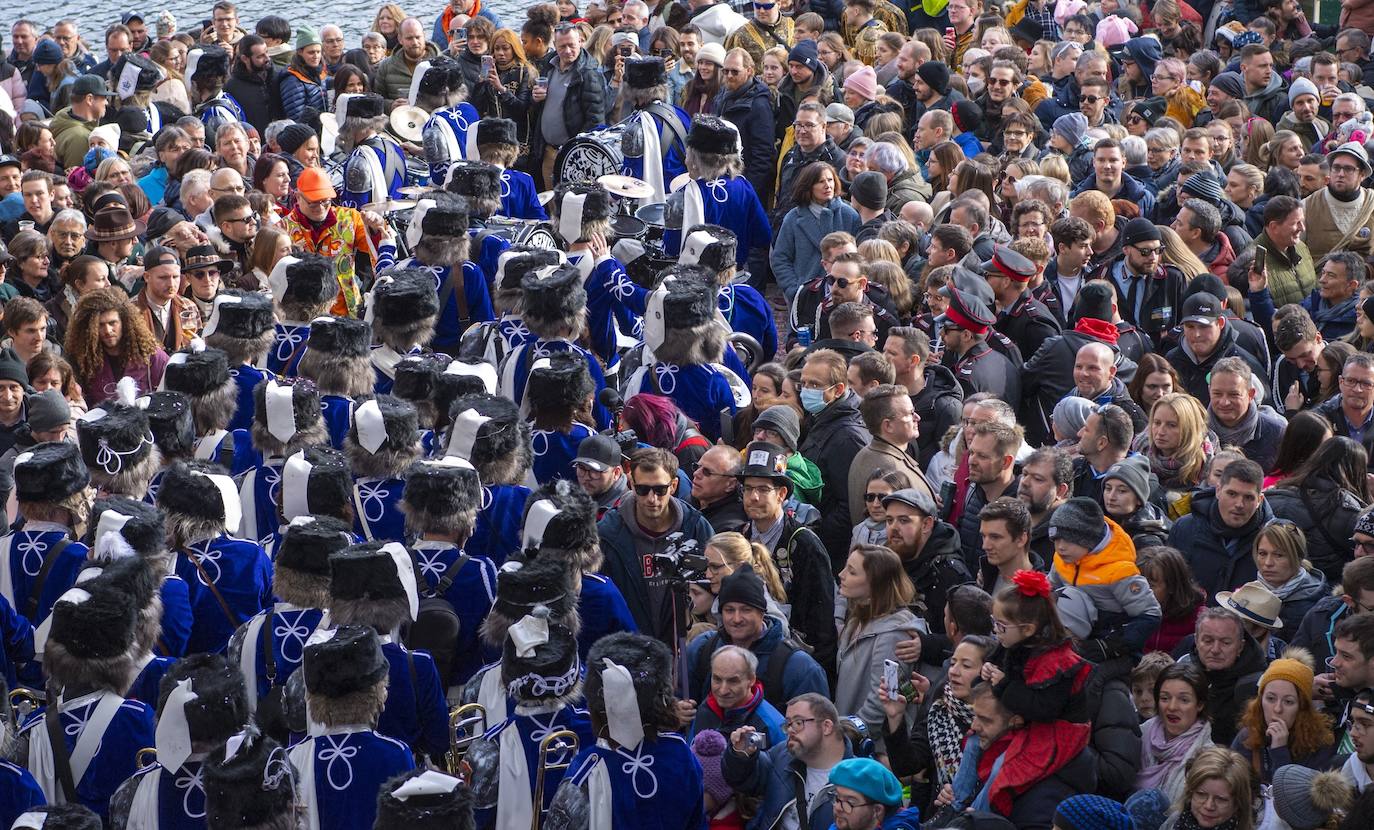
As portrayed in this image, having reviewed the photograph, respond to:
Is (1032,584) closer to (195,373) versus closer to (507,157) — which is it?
(195,373)

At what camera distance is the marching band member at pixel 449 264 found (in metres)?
8.99

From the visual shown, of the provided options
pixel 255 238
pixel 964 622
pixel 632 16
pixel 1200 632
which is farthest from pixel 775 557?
pixel 632 16

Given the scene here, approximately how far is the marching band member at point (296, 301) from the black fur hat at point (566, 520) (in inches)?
96.1

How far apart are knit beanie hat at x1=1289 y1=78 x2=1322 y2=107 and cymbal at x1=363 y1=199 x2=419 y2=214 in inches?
216

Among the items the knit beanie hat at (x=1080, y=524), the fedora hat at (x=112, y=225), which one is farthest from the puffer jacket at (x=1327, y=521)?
the fedora hat at (x=112, y=225)

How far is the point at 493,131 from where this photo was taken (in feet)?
33.9

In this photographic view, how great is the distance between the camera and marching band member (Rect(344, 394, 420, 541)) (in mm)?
6906

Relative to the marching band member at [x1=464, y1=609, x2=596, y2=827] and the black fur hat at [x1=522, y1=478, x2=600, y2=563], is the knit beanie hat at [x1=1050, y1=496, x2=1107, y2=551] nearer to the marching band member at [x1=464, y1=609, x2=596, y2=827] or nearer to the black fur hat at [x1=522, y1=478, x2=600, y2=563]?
the black fur hat at [x1=522, y1=478, x2=600, y2=563]

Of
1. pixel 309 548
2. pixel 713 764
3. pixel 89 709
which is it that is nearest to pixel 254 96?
pixel 309 548

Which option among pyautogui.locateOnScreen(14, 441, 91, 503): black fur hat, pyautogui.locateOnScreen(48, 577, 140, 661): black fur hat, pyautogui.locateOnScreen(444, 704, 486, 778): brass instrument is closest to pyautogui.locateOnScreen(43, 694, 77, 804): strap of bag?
pyautogui.locateOnScreen(48, 577, 140, 661): black fur hat

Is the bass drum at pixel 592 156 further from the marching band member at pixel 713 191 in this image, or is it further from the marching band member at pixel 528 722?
the marching band member at pixel 528 722

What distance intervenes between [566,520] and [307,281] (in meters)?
2.77

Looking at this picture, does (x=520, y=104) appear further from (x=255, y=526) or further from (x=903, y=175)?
(x=255, y=526)

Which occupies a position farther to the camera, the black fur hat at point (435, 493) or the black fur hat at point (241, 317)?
the black fur hat at point (241, 317)
